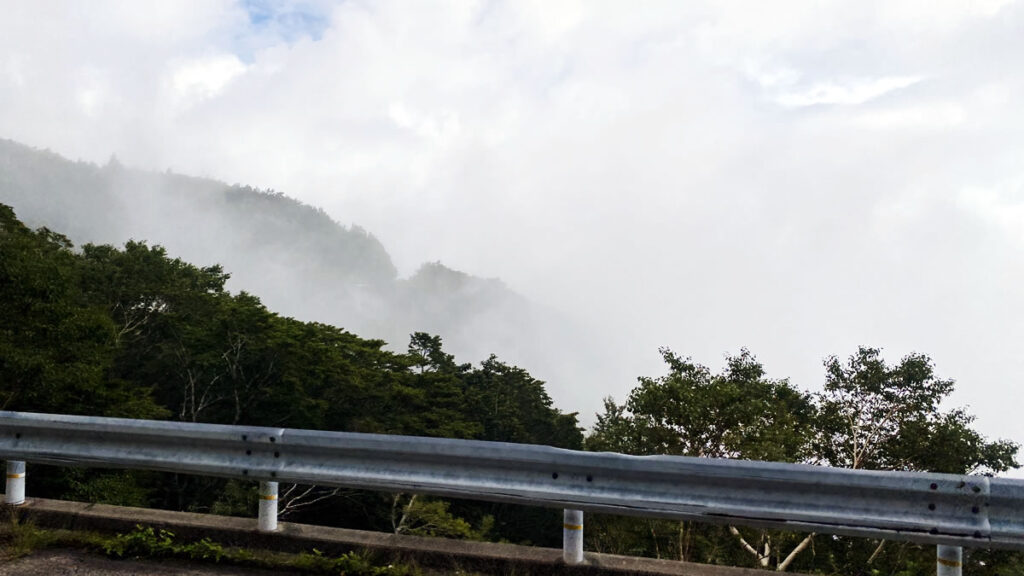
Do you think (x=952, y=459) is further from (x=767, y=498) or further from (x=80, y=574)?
(x=80, y=574)

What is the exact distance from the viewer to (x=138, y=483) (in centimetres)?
2617

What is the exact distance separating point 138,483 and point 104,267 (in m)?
12.5

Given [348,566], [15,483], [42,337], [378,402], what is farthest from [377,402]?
[348,566]

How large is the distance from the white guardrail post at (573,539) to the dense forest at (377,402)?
18.0 ft

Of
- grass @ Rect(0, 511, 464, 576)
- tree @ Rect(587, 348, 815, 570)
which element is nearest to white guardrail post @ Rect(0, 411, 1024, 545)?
grass @ Rect(0, 511, 464, 576)

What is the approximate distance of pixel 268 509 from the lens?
13.1 ft

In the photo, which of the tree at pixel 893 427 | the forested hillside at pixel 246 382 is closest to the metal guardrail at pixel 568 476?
the tree at pixel 893 427

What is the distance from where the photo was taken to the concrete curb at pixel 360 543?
3.57 metres

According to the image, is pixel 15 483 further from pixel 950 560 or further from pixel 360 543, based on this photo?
pixel 950 560

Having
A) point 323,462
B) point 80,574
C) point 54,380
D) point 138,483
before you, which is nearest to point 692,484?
point 323,462

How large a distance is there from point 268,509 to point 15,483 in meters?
1.79

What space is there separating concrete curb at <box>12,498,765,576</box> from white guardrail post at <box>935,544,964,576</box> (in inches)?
32.4

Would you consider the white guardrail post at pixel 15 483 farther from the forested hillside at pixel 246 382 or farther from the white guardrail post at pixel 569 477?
the forested hillside at pixel 246 382

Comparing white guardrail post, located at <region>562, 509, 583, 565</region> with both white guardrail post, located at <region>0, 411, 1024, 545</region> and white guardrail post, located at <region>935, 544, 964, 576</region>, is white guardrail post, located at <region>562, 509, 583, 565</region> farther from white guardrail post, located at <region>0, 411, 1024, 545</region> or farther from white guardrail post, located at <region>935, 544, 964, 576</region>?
white guardrail post, located at <region>935, 544, 964, 576</region>
